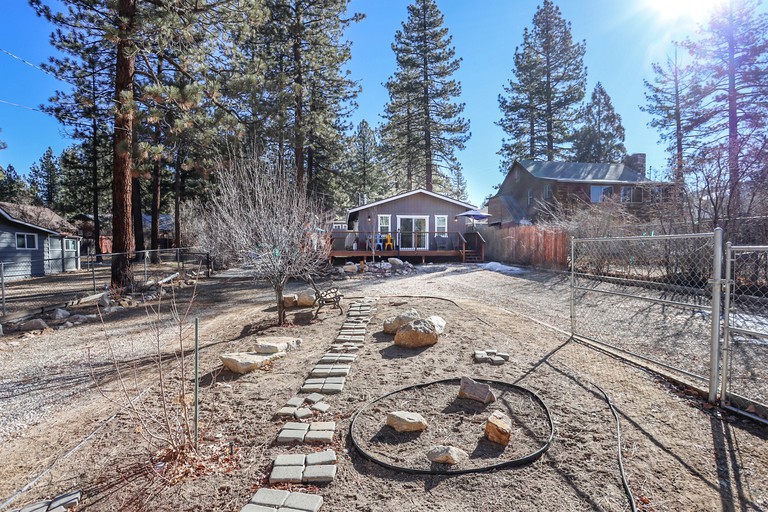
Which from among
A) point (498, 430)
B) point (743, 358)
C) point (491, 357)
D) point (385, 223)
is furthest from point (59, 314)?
point (385, 223)

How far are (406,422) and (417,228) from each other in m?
16.8

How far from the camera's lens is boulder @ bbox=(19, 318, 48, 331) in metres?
6.81

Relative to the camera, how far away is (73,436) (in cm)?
297

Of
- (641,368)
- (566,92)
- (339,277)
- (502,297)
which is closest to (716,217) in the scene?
(502,297)

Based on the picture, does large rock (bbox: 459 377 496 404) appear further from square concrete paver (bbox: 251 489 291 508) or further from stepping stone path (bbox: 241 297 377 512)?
square concrete paver (bbox: 251 489 291 508)

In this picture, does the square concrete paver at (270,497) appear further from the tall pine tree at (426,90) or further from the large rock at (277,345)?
the tall pine tree at (426,90)

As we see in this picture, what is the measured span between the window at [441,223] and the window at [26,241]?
2050 cm

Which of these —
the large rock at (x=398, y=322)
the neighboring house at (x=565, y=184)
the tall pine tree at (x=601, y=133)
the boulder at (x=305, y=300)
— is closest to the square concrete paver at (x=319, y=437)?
the large rock at (x=398, y=322)

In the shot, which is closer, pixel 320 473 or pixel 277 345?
pixel 320 473

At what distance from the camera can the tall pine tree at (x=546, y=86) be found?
2744cm

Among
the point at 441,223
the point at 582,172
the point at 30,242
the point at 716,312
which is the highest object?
the point at 582,172

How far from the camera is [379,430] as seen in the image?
2811 millimetres

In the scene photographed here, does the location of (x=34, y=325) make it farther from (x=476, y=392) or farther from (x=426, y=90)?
(x=426, y=90)

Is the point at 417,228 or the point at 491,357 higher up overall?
the point at 417,228
